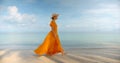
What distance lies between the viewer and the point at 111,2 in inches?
155

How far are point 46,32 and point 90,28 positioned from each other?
0.69 metres

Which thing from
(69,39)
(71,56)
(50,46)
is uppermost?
(69,39)

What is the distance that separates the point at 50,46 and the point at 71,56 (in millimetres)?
357

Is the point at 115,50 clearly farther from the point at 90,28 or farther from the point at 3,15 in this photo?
the point at 3,15

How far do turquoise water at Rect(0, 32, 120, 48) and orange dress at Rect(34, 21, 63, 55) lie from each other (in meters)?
0.06

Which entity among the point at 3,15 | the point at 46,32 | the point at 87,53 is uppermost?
the point at 3,15

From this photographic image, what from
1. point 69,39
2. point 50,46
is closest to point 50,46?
point 50,46

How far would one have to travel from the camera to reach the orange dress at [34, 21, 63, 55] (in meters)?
3.77

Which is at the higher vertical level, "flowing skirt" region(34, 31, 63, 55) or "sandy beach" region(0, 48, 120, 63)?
"flowing skirt" region(34, 31, 63, 55)

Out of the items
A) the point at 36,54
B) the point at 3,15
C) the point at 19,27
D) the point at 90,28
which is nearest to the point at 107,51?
the point at 90,28

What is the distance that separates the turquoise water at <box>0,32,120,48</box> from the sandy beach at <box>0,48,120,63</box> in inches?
3.1

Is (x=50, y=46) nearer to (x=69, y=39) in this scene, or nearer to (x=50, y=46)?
(x=50, y=46)

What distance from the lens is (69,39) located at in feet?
12.7

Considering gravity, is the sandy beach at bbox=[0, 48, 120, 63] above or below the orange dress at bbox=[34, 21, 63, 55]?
below
